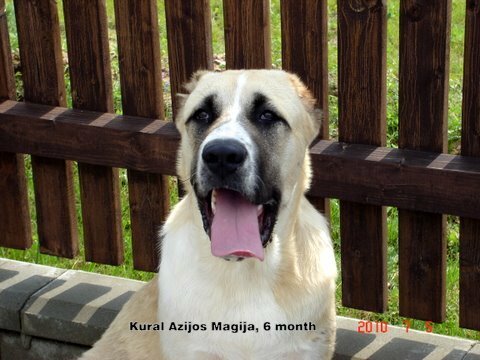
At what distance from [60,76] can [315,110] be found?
1.58 meters

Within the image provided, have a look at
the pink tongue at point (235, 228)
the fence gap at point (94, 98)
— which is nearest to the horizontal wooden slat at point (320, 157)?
the fence gap at point (94, 98)

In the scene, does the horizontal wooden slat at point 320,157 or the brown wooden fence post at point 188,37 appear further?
the brown wooden fence post at point 188,37

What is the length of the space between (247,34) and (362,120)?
64cm

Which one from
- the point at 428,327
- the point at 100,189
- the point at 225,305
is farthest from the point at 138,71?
the point at 428,327

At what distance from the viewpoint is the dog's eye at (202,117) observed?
3.80m

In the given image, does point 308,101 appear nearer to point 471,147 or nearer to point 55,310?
point 471,147

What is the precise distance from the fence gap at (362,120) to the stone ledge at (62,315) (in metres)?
0.19

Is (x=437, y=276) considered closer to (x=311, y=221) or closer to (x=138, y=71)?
(x=311, y=221)

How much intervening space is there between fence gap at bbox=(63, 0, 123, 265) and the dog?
982 mm

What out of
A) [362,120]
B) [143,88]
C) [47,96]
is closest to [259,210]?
[362,120]

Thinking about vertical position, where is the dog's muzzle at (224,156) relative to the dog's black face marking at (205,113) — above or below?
below

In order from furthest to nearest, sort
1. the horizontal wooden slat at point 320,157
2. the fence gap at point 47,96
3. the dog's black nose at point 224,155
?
1. the fence gap at point 47,96
2. the horizontal wooden slat at point 320,157
3. the dog's black nose at point 224,155

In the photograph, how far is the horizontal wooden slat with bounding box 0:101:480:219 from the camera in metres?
4.26
